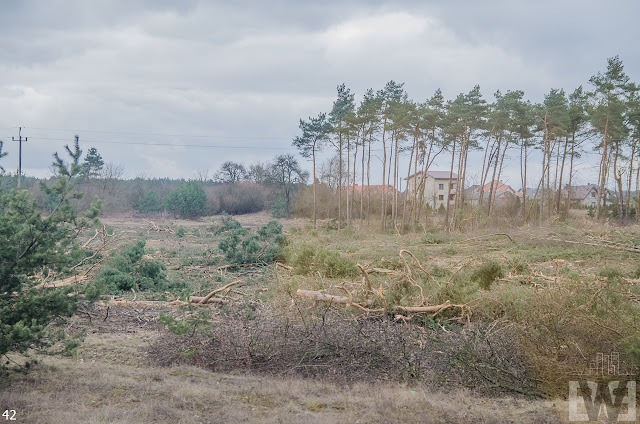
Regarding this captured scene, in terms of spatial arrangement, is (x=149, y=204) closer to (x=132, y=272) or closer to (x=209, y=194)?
(x=209, y=194)

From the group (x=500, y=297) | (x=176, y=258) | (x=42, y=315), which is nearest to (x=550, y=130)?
(x=176, y=258)

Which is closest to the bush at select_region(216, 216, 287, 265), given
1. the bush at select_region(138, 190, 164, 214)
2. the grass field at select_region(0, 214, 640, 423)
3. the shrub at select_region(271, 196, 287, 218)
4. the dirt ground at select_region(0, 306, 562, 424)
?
the grass field at select_region(0, 214, 640, 423)

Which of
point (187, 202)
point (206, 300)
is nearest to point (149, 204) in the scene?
point (187, 202)

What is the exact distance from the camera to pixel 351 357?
6773mm

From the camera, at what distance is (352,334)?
6.95 meters

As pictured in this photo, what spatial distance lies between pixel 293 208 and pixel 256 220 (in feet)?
12.9

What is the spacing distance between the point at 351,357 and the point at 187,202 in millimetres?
47821

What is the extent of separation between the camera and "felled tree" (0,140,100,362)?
575 centimetres

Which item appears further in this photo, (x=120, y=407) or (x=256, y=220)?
(x=256, y=220)

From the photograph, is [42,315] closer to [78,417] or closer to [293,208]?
[78,417]

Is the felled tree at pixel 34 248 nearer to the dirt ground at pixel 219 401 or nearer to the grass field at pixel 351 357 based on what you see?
the grass field at pixel 351 357

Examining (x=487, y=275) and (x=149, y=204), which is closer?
(x=487, y=275)

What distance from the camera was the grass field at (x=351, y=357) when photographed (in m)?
5.34

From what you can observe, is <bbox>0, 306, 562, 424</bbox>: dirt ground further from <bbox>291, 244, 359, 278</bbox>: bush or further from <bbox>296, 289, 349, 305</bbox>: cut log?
<bbox>291, 244, 359, 278</bbox>: bush
